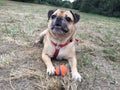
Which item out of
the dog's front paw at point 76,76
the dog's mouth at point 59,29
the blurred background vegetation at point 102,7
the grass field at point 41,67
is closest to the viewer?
the grass field at point 41,67

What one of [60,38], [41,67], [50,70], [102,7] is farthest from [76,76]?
[102,7]

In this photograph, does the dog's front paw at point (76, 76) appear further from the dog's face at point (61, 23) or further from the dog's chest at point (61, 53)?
the dog's face at point (61, 23)

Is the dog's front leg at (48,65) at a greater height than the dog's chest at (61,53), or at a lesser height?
lesser

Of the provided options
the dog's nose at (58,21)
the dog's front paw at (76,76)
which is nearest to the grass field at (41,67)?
the dog's front paw at (76,76)

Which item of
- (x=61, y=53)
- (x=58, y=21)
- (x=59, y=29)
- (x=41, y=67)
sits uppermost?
(x=58, y=21)

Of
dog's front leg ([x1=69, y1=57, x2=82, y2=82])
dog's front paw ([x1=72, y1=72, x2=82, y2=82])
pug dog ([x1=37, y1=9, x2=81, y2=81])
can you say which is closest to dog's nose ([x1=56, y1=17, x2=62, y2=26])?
pug dog ([x1=37, y1=9, x2=81, y2=81])

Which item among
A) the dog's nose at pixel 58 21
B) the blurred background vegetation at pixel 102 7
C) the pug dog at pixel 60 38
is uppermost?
the dog's nose at pixel 58 21

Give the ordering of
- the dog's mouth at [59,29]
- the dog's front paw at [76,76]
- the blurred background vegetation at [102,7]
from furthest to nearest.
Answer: the blurred background vegetation at [102,7], the dog's mouth at [59,29], the dog's front paw at [76,76]

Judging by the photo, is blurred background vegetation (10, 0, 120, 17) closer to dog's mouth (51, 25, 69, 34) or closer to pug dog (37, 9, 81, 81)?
pug dog (37, 9, 81, 81)

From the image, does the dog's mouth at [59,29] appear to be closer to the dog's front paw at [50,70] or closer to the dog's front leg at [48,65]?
the dog's front leg at [48,65]

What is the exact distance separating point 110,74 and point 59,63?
706 mm

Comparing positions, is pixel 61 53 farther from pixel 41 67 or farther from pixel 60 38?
pixel 41 67

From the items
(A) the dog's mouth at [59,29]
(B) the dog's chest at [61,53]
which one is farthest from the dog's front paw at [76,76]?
(A) the dog's mouth at [59,29]

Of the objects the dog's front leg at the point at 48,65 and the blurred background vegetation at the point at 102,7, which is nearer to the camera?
the dog's front leg at the point at 48,65
